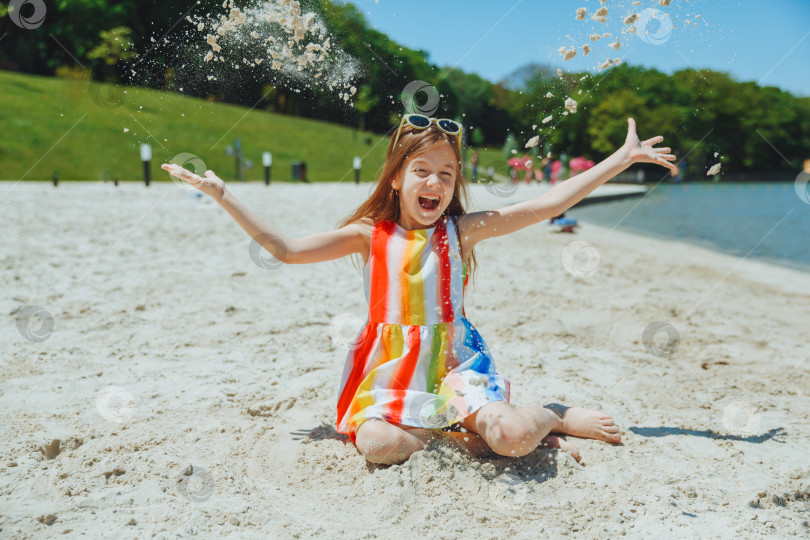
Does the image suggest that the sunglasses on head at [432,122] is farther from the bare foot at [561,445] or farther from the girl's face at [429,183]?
the bare foot at [561,445]

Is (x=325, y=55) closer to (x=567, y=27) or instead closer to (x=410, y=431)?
(x=567, y=27)

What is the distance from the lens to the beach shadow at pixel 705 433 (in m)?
2.83

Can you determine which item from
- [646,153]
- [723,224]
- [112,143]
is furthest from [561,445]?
[112,143]

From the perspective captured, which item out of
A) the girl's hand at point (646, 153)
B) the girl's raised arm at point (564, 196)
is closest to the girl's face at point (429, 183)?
the girl's raised arm at point (564, 196)

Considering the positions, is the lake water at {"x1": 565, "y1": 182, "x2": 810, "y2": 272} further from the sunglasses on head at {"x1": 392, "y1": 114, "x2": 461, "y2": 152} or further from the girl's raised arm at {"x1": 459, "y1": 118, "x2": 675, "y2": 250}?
the sunglasses on head at {"x1": 392, "y1": 114, "x2": 461, "y2": 152}

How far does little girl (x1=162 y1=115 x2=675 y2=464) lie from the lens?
8.21 feet

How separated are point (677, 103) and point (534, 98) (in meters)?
1.30

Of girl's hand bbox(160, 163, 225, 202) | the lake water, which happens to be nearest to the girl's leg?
girl's hand bbox(160, 163, 225, 202)

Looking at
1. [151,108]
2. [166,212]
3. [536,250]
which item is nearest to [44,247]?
[166,212]

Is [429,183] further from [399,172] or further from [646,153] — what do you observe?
[646,153]

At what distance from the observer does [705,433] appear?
2.90 meters

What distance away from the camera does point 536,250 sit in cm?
830

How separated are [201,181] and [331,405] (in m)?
1.30

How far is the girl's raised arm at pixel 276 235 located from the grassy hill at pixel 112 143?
10525mm
